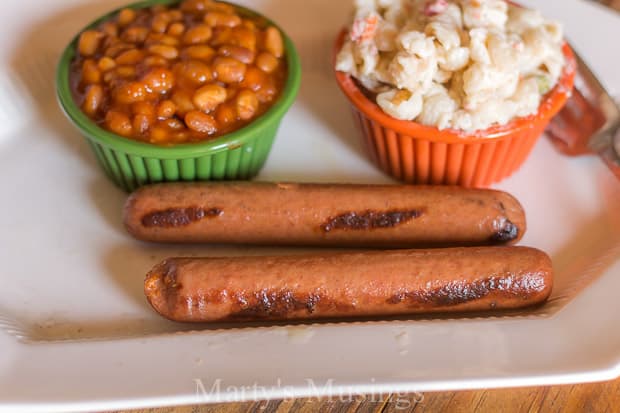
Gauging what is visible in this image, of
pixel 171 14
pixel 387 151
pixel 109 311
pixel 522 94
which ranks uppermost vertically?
pixel 522 94

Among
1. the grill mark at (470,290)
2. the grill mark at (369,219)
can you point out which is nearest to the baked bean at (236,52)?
the grill mark at (369,219)

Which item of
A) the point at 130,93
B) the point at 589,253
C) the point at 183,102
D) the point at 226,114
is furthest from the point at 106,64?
the point at 589,253

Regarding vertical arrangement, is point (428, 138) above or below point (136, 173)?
above

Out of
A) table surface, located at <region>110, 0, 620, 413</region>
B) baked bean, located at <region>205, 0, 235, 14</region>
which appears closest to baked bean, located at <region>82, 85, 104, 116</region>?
baked bean, located at <region>205, 0, 235, 14</region>

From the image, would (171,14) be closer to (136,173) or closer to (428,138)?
(136,173)

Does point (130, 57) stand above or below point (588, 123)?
below

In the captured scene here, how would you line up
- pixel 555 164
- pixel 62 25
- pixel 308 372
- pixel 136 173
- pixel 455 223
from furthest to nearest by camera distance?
1. pixel 62 25
2. pixel 555 164
3. pixel 136 173
4. pixel 455 223
5. pixel 308 372

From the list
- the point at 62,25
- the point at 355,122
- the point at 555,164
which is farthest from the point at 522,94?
the point at 62,25

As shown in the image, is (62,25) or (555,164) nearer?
(555,164)

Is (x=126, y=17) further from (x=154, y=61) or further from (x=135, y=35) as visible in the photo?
(x=154, y=61)
